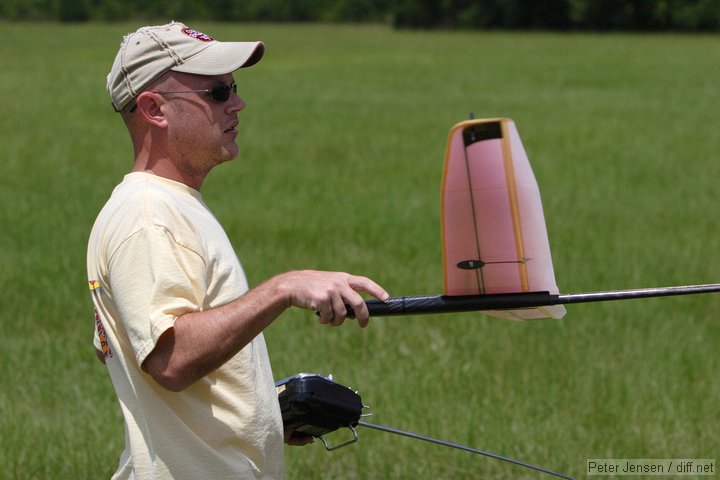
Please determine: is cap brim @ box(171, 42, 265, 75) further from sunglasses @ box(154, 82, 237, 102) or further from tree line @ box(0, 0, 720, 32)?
tree line @ box(0, 0, 720, 32)

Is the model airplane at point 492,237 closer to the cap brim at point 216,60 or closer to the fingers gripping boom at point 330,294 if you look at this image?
the fingers gripping boom at point 330,294

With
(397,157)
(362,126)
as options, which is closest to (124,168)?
(397,157)

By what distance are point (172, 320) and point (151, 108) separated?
0.51 meters

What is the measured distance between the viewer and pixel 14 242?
8555mm

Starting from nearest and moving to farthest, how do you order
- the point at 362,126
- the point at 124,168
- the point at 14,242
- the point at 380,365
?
the point at 380,365 → the point at 14,242 → the point at 124,168 → the point at 362,126

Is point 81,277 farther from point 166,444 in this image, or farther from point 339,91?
point 339,91

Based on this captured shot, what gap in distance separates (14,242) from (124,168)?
152 inches

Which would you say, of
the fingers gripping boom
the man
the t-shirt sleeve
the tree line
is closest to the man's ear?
the man

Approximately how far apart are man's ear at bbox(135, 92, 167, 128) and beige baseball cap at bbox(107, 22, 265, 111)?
2 centimetres

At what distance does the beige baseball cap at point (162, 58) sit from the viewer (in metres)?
2.37

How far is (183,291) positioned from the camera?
219cm

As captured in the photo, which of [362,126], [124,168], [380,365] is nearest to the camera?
[380,365]

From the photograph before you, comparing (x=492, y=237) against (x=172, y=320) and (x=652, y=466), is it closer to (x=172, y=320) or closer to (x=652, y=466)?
(x=172, y=320)

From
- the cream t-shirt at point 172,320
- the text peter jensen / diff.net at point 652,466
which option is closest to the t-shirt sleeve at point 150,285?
the cream t-shirt at point 172,320
